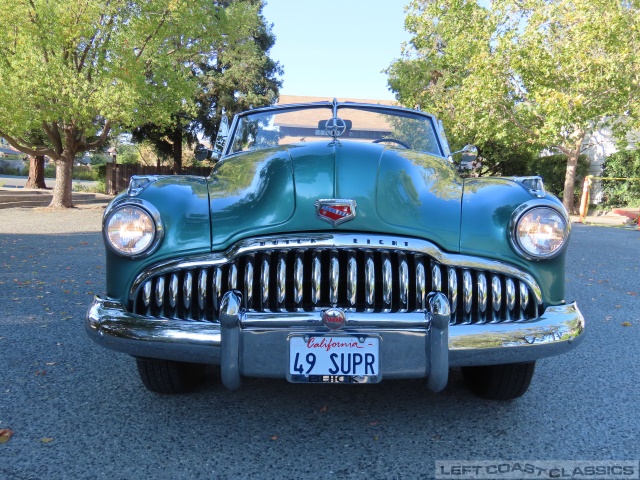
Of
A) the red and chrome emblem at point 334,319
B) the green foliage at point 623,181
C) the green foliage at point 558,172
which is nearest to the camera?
the red and chrome emblem at point 334,319

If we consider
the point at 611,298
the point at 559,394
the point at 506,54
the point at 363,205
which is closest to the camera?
the point at 363,205

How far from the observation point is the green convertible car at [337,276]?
2.16 m

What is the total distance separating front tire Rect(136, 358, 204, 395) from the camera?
269 cm

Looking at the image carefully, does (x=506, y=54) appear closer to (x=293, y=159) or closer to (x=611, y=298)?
(x=611, y=298)

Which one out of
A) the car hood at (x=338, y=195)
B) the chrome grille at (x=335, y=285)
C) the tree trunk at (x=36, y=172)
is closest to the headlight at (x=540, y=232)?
the chrome grille at (x=335, y=285)

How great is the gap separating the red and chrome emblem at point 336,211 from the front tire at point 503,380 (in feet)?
3.49

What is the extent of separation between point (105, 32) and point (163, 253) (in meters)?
14.1

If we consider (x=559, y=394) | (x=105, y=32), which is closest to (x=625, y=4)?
(x=105, y=32)

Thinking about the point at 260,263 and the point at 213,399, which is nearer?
the point at 260,263

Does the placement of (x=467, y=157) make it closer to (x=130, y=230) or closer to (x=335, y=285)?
(x=335, y=285)

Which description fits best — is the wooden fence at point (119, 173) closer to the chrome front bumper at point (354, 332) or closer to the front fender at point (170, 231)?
the front fender at point (170, 231)

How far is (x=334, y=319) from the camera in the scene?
83.8 inches

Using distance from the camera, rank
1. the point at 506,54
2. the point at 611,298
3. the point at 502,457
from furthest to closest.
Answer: the point at 506,54, the point at 611,298, the point at 502,457

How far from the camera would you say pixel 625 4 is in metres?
20.9
